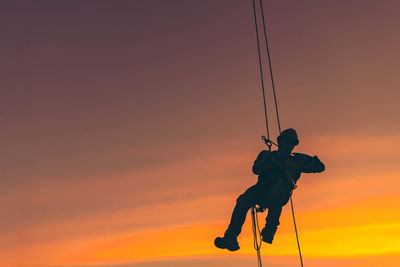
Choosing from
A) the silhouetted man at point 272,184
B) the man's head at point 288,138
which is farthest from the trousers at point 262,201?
the man's head at point 288,138

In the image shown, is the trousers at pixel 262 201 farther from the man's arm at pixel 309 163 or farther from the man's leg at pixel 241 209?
the man's arm at pixel 309 163

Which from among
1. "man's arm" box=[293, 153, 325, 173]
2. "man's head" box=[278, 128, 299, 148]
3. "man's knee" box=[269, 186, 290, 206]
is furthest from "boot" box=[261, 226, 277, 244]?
"man's head" box=[278, 128, 299, 148]

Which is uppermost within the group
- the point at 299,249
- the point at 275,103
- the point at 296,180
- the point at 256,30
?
the point at 256,30

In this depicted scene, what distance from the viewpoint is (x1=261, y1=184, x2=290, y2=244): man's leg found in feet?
67.1

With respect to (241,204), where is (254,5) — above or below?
above

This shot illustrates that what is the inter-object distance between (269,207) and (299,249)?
1121 millimetres

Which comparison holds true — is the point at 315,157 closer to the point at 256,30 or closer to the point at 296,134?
the point at 296,134

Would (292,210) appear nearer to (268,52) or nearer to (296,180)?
(296,180)

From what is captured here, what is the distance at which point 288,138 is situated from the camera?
20531mm

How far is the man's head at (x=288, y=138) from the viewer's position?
2052 cm

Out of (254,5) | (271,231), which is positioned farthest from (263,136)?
(254,5)

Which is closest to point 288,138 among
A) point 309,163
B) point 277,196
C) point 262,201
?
point 309,163

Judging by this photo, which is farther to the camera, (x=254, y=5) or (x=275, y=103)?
(x=254, y=5)

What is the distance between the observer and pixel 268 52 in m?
21.2
